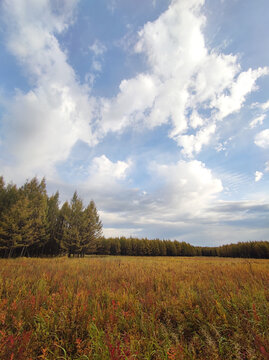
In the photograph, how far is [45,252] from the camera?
36.4 m

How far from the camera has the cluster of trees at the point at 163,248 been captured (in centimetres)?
5216

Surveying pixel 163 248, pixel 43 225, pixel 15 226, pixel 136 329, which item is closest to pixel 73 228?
pixel 43 225

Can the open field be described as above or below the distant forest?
below

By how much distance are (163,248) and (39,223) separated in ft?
161

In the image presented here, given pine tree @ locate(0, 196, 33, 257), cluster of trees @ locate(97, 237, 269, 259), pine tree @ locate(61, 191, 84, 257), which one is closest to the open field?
pine tree @ locate(0, 196, 33, 257)

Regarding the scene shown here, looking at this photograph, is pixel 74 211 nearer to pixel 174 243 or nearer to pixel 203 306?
pixel 203 306

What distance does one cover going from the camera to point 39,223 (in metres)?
26.7

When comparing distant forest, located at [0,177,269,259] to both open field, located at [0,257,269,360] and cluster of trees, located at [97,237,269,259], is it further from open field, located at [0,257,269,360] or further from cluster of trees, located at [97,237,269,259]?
open field, located at [0,257,269,360]

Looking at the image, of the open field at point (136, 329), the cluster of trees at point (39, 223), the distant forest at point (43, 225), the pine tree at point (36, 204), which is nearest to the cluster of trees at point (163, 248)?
the distant forest at point (43, 225)

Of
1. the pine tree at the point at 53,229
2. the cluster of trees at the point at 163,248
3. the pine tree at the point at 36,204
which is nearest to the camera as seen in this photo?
the pine tree at the point at 36,204

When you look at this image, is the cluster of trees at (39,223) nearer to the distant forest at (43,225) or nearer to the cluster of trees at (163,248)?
the distant forest at (43,225)

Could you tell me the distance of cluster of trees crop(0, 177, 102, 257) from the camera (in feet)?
76.9

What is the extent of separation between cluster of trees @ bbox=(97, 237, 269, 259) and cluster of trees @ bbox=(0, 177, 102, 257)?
1471 centimetres

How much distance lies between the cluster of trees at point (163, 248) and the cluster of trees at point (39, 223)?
48.3ft
